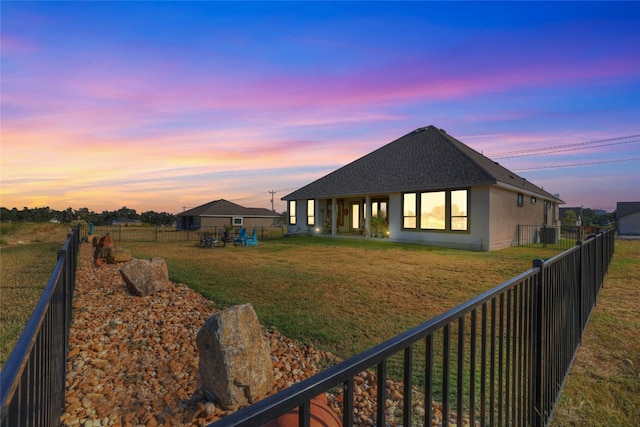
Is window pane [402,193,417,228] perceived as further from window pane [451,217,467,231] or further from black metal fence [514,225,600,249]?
black metal fence [514,225,600,249]

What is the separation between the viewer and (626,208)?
52.5 m

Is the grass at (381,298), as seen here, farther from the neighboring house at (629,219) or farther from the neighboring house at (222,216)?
the neighboring house at (629,219)

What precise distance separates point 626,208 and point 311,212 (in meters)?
55.5

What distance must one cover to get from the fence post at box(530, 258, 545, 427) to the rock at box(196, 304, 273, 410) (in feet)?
8.52

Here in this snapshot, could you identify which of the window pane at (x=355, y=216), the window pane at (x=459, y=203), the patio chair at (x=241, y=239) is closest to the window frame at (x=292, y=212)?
the window pane at (x=355, y=216)

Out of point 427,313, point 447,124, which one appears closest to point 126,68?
point 427,313

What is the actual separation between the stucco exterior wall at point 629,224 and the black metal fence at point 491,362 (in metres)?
60.6

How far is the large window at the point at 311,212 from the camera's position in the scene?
1005 inches

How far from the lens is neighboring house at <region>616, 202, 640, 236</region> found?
49.8 metres

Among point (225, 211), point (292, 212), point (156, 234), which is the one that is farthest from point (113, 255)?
point (225, 211)

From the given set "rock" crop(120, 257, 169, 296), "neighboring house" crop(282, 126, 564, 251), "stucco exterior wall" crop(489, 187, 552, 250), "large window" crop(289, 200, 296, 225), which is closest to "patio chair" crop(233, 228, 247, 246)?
"neighboring house" crop(282, 126, 564, 251)

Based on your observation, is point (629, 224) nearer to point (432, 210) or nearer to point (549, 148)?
point (549, 148)

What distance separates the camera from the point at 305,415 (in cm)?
88

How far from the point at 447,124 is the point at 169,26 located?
22596 millimetres
